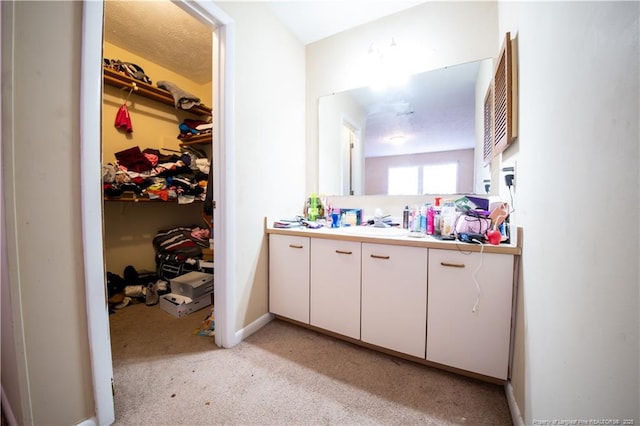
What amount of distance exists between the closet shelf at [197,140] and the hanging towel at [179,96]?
13.0 inches

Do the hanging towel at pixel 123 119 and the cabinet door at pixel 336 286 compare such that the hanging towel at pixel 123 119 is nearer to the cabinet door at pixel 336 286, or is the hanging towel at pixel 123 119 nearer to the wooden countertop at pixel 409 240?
the wooden countertop at pixel 409 240

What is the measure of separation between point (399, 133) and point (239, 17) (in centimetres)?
148

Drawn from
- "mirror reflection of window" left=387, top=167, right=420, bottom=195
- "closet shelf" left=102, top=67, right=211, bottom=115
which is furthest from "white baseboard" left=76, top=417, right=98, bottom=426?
"closet shelf" left=102, top=67, right=211, bottom=115

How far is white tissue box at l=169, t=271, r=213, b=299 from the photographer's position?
2113 mm

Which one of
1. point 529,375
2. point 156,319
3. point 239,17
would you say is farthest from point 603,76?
point 156,319

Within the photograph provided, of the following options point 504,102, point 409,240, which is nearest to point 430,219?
point 409,240

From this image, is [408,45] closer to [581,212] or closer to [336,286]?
[581,212]

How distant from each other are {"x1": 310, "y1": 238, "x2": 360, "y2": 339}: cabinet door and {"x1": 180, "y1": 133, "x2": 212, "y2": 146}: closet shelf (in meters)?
1.95

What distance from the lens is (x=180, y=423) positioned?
3.34 ft

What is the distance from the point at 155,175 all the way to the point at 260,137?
1.37 metres

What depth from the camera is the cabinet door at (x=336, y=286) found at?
1522mm

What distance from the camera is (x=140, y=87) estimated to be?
235 centimetres

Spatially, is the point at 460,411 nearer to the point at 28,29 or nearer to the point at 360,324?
the point at 360,324

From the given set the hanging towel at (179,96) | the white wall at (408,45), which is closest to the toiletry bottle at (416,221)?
the white wall at (408,45)
